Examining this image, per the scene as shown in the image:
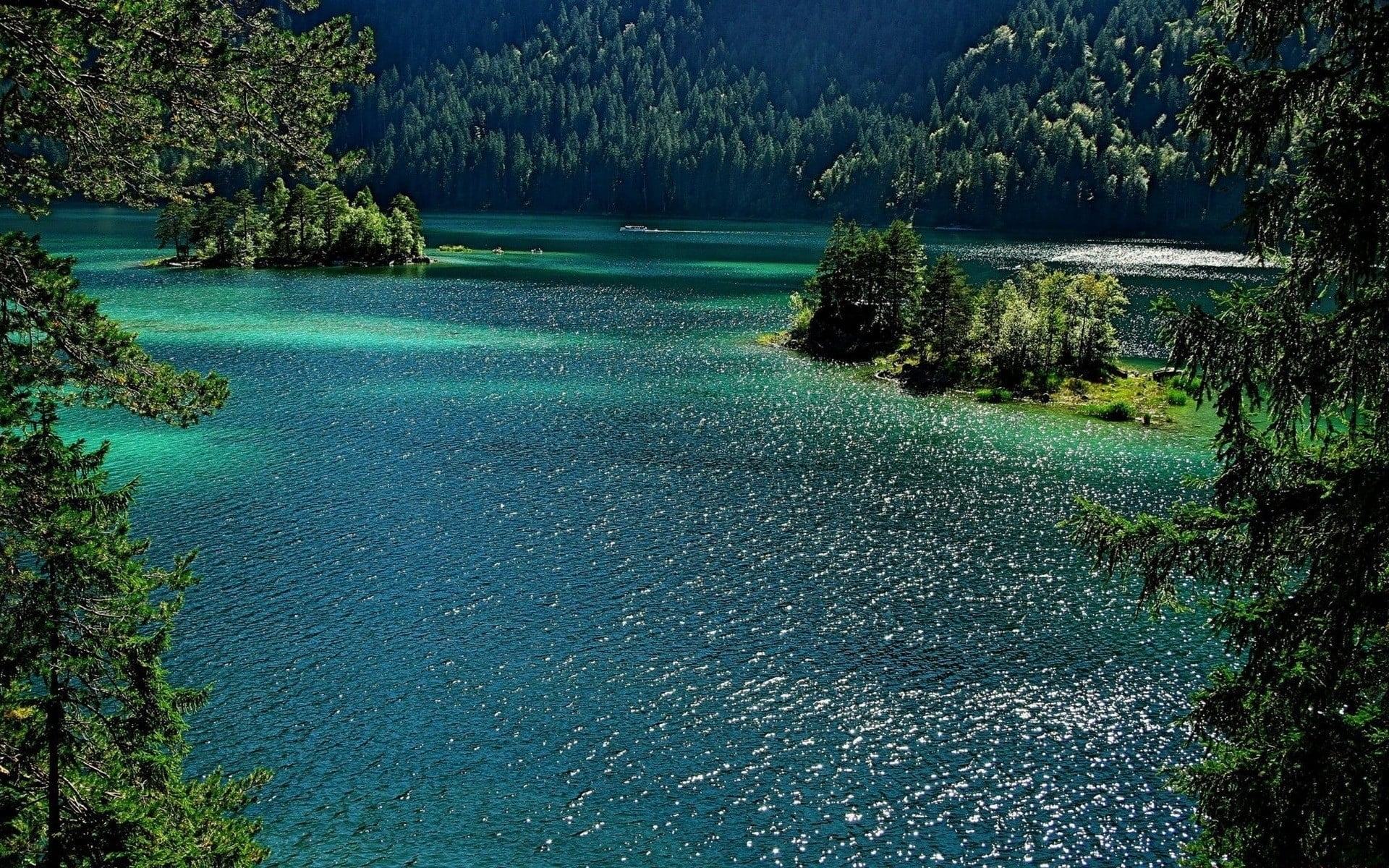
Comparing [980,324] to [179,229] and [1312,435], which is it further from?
[179,229]

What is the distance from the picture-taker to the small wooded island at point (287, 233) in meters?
151

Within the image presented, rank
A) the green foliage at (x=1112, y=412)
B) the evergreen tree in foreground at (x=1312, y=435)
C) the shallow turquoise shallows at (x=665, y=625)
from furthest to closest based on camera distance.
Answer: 1. the green foliage at (x=1112, y=412)
2. the shallow turquoise shallows at (x=665, y=625)
3. the evergreen tree in foreground at (x=1312, y=435)

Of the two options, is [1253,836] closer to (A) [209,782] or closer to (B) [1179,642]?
(A) [209,782]

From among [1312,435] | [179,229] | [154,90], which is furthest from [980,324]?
[179,229]

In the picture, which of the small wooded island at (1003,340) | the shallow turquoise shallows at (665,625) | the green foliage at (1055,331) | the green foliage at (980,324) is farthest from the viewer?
the green foliage at (980,324)

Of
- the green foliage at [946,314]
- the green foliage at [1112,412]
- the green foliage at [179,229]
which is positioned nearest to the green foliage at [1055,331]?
the green foliage at [946,314]

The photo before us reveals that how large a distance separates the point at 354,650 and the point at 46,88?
25.7m

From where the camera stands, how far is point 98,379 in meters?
13.8

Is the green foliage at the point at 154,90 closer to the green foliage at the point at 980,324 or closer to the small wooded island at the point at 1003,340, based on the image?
the small wooded island at the point at 1003,340

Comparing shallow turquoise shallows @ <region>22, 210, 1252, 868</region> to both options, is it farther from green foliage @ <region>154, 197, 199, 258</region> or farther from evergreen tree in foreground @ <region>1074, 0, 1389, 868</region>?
green foliage @ <region>154, 197, 199, 258</region>

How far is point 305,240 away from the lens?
157 m

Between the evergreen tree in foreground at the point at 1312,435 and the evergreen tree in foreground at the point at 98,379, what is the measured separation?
1255 centimetres

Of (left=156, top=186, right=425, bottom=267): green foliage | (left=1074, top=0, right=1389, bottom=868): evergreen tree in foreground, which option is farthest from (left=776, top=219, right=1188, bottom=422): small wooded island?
(left=156, top=186, right=425, bottom=267): green foliage

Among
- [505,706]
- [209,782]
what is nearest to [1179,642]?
[505,706]
